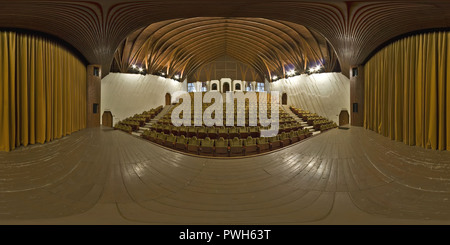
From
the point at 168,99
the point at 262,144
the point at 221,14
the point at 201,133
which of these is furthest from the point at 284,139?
the point at 168,99

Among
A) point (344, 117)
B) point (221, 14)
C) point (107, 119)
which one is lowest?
point (107, 119)

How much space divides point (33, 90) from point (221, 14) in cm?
592

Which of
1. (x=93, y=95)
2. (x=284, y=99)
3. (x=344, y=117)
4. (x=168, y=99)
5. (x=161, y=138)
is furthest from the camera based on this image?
(x=168, y=99)

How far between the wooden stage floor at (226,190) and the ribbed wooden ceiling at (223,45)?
1192 centimetres

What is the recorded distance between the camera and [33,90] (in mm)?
5516

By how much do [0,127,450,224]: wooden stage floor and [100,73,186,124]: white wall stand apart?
11.1 metres

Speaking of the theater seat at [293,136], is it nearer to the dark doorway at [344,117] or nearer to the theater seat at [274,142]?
the theater seat at [274,142]

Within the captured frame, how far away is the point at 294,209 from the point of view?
183 centimetres

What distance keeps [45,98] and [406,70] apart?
36.2 ft

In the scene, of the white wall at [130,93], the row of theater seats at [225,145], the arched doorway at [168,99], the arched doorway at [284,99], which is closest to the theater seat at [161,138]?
the row of theater seats at [225,145]

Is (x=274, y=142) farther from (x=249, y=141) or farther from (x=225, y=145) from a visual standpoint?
(x=225, y=145)

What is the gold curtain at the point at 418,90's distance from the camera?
15.5 feet

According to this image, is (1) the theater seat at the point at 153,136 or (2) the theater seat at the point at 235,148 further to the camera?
(1) the theater seat at the point at 153,136

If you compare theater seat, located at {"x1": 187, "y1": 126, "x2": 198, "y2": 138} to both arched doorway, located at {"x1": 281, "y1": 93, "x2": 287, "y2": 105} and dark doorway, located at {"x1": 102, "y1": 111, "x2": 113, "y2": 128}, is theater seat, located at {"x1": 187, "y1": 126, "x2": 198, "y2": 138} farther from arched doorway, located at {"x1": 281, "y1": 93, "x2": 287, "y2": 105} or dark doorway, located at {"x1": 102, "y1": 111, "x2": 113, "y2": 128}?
arched doorway, located at {"x1": 281, "y1": 93, "x2": 287, "y2": 105}
